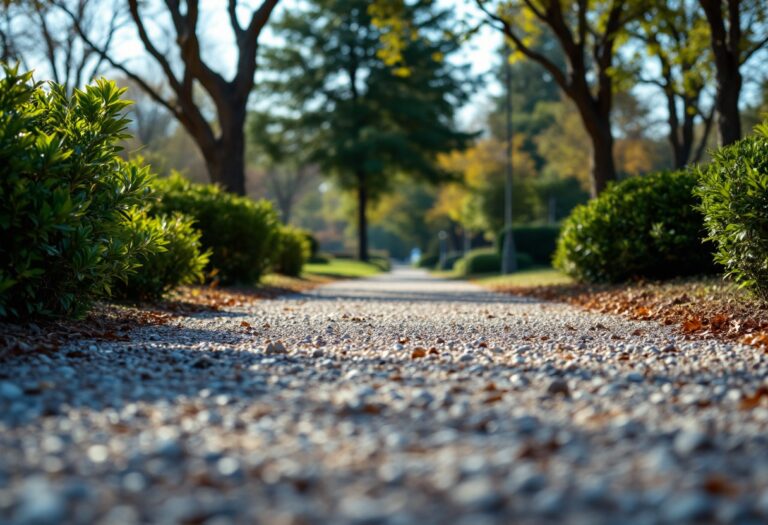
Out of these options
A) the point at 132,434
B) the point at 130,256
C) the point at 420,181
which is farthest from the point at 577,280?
the point at 420,181

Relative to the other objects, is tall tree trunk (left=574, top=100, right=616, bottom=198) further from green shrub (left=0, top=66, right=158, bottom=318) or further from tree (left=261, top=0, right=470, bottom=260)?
tree (left=261, top=0, right=470, bottom=260)

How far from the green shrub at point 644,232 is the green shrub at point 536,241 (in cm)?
1701

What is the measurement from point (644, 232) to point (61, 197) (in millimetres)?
9028

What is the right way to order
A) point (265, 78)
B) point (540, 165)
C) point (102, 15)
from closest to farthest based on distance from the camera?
point (102, 15), point (265, 78), point (540, 165)

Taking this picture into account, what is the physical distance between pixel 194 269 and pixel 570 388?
22.2 feet

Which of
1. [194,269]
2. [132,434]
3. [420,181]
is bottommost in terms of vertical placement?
[132,434]

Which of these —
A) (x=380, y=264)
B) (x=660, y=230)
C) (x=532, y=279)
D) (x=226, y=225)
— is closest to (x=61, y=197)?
(x=226, y=225)

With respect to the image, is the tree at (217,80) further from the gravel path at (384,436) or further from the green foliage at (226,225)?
the gravel path at (384,436)

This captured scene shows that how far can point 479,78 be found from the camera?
35.3 m

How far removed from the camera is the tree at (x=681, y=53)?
17.5m

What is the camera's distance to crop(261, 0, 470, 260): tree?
107 feet

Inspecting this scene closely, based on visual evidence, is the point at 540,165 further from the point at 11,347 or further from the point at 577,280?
the point at 11,347

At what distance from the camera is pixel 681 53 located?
57.3 ft

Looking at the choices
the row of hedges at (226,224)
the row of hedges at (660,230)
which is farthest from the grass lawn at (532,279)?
the row of hedges at (226,224)
